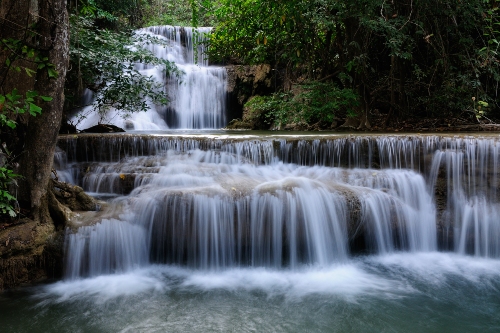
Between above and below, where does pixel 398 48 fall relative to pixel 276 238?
above

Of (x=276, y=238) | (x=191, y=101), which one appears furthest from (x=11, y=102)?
(x=191, y=101)

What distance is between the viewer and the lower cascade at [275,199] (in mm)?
5176

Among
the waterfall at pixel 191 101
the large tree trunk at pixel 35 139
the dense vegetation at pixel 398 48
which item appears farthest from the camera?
the waterfall at pixel 191 101

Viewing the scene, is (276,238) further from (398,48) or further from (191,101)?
(191,101)

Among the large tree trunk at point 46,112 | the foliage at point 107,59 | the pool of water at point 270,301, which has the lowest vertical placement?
the pool of water at point 270,301

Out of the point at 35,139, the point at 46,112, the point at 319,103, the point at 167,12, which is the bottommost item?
the point at 35,139

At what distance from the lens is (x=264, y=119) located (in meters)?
13.0

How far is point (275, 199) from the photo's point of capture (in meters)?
5.45

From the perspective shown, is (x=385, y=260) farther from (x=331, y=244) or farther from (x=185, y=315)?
(x=185, y=315)

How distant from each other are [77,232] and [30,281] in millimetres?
722

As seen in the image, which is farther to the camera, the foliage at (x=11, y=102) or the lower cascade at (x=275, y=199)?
the lower cascade at (x=275, y=199)

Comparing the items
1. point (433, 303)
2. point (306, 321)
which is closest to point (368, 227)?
point (433, 303)

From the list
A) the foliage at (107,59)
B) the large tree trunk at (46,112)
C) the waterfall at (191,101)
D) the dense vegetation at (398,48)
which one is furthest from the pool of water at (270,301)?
A: the waterfall at (191,101)

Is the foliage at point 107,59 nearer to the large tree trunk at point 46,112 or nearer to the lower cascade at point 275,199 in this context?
the lower cascade at point 275,199
